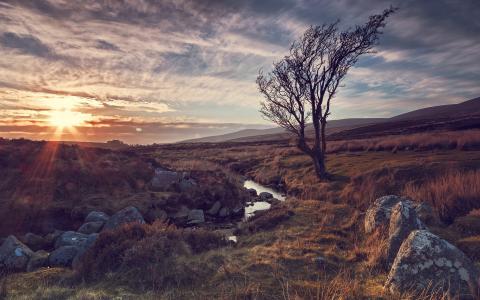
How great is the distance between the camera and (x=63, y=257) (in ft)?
37.2

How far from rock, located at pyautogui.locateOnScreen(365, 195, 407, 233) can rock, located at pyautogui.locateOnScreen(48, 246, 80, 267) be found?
10.8m

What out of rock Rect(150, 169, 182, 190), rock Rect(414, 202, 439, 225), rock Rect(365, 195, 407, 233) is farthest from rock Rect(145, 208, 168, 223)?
rock Rect(414, 202, 439, 225)

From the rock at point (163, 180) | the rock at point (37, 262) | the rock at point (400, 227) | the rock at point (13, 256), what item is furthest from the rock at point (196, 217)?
the rock at point (400, 227)

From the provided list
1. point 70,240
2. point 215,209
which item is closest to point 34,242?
point 70,240

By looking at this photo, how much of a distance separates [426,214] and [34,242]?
16174 mm

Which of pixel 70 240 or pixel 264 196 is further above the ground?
pixel 70 240

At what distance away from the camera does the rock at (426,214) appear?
1139cm

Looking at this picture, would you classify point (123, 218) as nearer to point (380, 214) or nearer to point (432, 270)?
point (380, 214)

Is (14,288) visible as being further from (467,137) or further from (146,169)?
(467,137)

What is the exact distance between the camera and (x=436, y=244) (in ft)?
22.2

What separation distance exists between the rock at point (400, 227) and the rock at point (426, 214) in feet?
8.72

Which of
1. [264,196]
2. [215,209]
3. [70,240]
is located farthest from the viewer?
[264,196]

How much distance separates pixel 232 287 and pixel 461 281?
4.80 m

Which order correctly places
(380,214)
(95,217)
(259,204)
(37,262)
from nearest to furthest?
(37,262) → (380,214) → (95,217) → (259,204)
